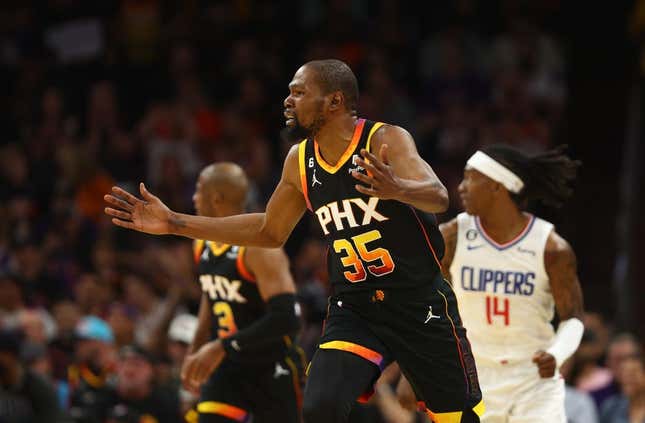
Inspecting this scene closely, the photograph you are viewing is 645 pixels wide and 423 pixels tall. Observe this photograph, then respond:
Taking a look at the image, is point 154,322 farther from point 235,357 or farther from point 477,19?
point 477,19

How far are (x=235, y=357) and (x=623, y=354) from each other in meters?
4.61

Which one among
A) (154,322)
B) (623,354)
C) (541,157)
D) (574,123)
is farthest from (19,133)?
(541,157)

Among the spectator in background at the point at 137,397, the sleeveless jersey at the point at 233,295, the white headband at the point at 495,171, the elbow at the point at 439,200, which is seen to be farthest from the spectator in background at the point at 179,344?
the elbow at the point at 439,200

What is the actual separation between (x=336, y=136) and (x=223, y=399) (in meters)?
2.18

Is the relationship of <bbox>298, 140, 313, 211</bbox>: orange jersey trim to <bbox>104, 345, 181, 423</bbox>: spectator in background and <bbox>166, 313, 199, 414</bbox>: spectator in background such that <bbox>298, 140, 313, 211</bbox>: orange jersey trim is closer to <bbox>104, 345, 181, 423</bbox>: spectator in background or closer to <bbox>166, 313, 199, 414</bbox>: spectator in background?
<bbox>104, 345, 181, 423</bbox>: spectator in background

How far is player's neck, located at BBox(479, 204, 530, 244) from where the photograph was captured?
268 inches

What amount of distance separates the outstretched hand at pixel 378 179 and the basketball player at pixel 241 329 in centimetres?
197

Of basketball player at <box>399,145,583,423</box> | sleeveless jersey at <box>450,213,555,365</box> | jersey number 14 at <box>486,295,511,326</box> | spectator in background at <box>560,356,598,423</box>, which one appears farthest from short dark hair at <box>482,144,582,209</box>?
spectator in background at <box>560,356,598,423</box>

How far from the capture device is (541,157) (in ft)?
23.2

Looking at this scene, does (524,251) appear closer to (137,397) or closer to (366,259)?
(366,259)

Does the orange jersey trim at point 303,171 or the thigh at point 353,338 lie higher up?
the orange jersey trim at point 303,171

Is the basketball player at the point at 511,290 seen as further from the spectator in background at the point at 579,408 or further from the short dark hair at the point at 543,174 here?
the spectator in background at the point at 579,408

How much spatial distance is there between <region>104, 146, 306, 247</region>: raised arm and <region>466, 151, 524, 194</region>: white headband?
4.38 ft

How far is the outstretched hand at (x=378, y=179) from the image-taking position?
500 centimetres
